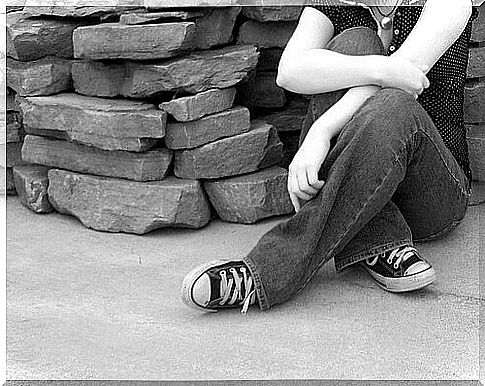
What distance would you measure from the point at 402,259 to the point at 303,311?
8.1 inches

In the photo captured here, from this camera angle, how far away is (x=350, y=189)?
1.46 m

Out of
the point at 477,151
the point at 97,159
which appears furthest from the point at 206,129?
the point at 477,151

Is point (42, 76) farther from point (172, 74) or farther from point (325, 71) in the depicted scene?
point (325, 71)

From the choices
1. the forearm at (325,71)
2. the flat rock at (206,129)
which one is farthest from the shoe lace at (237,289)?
the flat rock at (206,129)

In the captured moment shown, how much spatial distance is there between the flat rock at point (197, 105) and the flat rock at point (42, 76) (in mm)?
295

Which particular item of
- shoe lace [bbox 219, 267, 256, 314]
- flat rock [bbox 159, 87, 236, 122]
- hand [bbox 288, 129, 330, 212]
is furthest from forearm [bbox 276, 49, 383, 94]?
shoe lace [bbox 219, 267, 256, 314]

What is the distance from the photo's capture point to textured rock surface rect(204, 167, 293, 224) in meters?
1.91

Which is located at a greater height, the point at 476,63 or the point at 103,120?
the point at 476,63

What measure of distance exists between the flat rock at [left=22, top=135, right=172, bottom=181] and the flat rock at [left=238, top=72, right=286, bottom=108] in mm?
282

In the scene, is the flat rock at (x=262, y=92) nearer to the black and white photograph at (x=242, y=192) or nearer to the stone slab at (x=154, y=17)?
the black and white photograph at (x=242, y=192)

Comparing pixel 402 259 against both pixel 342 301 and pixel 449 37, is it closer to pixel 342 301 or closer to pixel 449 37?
pixel 342 301

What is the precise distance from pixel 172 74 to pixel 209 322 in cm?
61

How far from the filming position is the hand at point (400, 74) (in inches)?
58.8

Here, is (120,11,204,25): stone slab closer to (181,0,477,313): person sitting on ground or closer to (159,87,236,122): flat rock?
(159,87,236,122): flat rock
